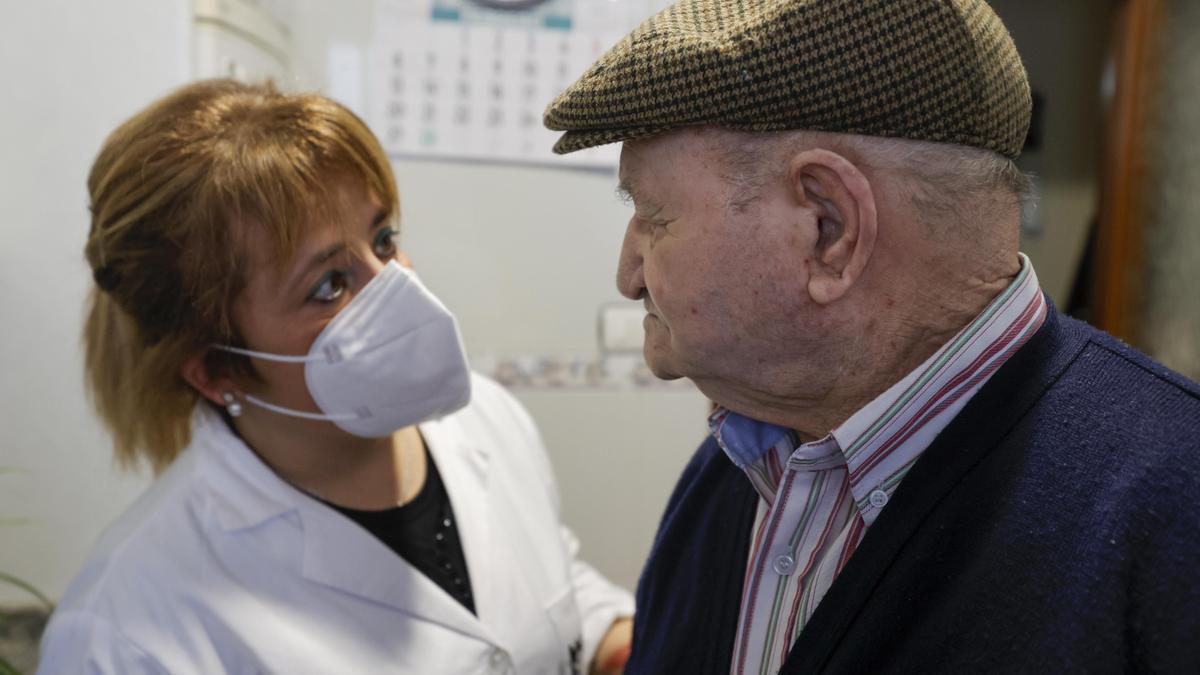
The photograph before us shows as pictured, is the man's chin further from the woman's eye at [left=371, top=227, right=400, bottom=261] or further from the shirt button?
→ the woman's eye at [left=371, top=227, right=400, bottom=261]

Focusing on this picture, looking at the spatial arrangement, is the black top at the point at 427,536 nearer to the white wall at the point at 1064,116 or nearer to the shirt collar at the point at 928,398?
the shirt collar at the point at 928,398

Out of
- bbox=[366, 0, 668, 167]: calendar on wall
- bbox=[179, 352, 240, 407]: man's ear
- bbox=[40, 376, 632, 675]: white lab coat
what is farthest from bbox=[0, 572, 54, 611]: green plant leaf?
bbox=[366, 0, 668, 167]: calendar on wall

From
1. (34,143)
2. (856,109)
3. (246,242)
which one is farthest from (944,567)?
(34,143)

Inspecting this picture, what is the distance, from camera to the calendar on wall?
1804 millimetres

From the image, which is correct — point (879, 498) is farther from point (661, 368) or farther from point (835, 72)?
point (835, 72)

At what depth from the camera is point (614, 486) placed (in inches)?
75.9

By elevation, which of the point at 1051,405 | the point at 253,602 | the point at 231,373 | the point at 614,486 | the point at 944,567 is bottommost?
the point at 614,486

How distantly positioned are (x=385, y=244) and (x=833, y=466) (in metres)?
0.67

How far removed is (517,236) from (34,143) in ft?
2.83

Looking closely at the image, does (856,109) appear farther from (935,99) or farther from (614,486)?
(614,486)

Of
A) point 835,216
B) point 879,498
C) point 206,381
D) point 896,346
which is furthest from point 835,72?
point 206,381

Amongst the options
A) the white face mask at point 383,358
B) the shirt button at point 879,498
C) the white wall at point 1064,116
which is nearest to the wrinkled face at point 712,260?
the shirt button at point 879,498

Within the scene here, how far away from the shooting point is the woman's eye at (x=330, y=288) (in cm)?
106

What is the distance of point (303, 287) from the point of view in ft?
3.44
